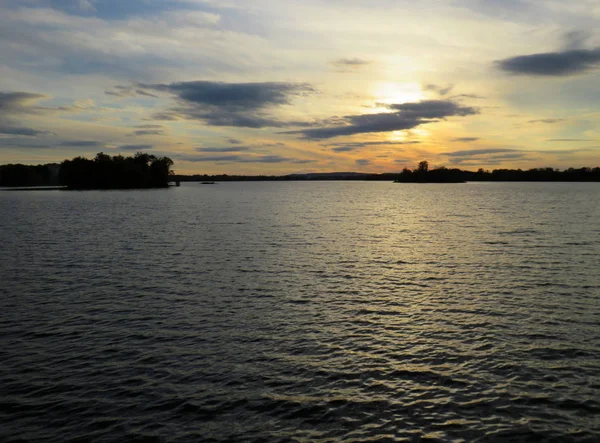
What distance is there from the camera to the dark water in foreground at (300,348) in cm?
1552

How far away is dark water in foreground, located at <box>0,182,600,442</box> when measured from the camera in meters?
15.5

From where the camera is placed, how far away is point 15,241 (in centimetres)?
5953

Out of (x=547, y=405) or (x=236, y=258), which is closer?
(x=547, y=405)

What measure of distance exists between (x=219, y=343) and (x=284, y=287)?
12532 mm

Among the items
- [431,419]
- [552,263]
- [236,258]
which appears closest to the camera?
[431,419]

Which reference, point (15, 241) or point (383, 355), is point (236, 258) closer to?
point (383, 355)

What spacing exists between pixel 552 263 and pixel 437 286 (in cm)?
1610

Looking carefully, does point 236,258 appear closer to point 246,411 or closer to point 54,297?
point 54,297

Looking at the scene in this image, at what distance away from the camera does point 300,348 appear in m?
22.2

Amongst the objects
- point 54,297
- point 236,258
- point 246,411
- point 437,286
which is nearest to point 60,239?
point 236,258

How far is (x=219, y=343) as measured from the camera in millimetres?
22859

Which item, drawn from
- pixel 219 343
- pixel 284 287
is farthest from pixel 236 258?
pixel 219 343

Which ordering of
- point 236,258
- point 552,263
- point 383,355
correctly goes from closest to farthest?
→ 1. point 383,355
2. point 552,263
3. point 236,258

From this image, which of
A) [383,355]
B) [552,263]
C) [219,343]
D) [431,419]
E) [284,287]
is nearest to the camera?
[431,419]
